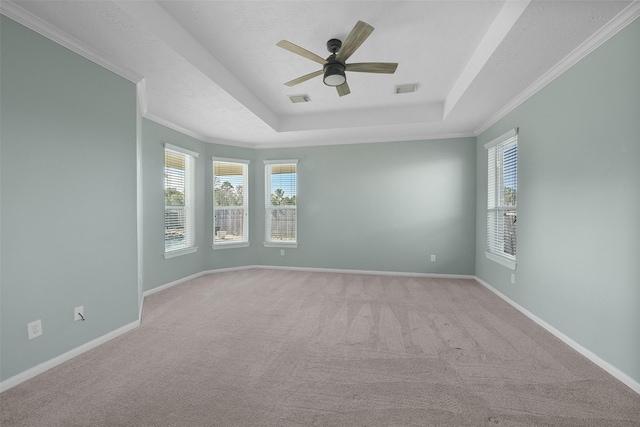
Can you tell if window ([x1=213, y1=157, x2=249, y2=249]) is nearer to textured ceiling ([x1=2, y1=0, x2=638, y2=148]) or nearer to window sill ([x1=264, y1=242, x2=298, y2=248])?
window sill ([x1=264, y1=242, x2=298, y2=248])

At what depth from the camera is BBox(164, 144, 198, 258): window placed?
167 inches

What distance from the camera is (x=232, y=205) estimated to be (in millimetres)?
5410

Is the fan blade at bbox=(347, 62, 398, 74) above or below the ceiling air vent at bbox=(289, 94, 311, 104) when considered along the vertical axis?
below

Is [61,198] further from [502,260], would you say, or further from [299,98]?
[502,260]

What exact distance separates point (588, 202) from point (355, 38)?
2.37 meters

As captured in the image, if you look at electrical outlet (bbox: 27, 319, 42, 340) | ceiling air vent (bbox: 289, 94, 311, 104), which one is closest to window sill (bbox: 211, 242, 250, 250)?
ceiling air vent (bbox: 289, 94, 311, 104)

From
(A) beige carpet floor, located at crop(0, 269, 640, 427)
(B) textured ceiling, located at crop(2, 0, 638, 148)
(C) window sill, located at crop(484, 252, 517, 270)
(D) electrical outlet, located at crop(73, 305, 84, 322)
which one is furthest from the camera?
(C) window sill, located at crop(484, 252, 517, 270)

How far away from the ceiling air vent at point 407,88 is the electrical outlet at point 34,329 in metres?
4.26

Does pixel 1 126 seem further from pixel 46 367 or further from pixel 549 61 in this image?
pixel 549 61

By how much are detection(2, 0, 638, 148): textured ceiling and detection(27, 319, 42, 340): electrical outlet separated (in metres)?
2.17

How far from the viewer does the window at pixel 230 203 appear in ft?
17.3

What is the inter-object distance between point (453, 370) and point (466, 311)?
55.8 inches

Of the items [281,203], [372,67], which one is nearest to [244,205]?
[281,203]

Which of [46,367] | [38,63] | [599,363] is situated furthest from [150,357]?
[599,363]
